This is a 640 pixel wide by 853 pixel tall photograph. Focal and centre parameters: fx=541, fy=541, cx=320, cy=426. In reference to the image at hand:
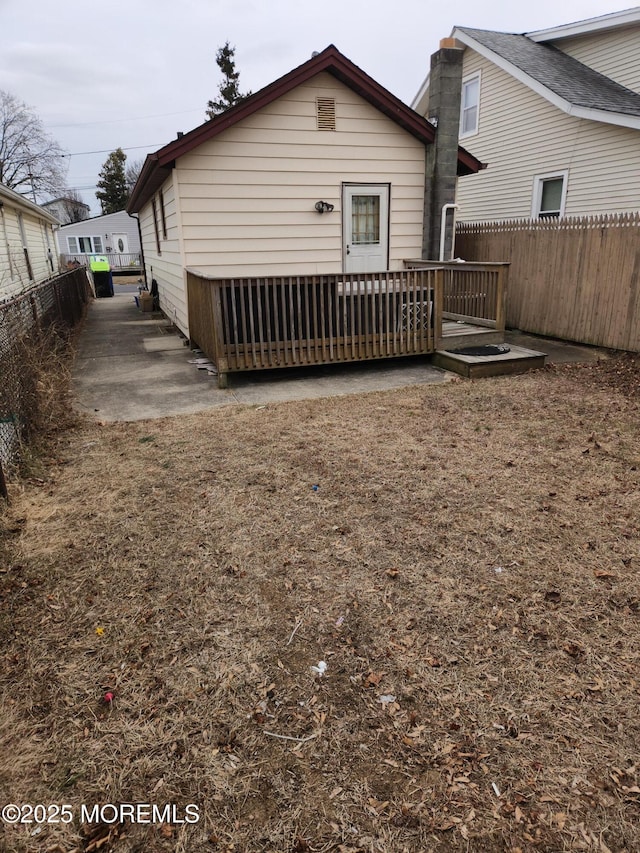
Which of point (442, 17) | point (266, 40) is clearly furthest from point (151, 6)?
point (266, 40)

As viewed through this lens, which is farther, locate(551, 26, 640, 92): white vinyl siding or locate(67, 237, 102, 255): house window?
locate(67, 237, 102, 255): house window

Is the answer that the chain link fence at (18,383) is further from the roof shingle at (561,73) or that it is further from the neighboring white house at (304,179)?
the roof shingle at (561,73)

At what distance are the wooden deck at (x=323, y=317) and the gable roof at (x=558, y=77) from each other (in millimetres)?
5740

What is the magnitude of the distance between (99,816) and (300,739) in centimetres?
69

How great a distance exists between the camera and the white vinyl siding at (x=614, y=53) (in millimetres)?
12484

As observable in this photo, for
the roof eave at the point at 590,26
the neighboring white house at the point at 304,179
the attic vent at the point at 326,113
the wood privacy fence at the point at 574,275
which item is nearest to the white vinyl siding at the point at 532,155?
the roof eave at the point at 590,26

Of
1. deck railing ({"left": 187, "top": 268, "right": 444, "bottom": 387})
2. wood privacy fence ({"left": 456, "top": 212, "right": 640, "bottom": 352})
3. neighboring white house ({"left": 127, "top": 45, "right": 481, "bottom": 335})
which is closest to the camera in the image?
deck railing ({"left": 187, "top": 268, "right": 444, "bottom": 387})

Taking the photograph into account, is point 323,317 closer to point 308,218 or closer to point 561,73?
point 308,218

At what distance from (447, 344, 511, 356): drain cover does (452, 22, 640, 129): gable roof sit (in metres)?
5.80

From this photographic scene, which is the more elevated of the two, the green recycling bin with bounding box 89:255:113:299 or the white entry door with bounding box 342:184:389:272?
the white entry door with bounding box 342:184:389:272

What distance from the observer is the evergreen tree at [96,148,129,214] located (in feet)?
188

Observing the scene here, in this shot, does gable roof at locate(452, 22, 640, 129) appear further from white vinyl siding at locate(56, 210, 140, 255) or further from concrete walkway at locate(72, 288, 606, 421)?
white vinyl siding at locate(56, 210, 140, 255)

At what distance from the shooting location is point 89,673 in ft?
7.50

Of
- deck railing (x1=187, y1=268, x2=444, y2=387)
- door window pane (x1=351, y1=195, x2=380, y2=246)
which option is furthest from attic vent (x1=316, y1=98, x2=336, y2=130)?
deck railing (x1=187, y1=268, x2=444, y2=387)
